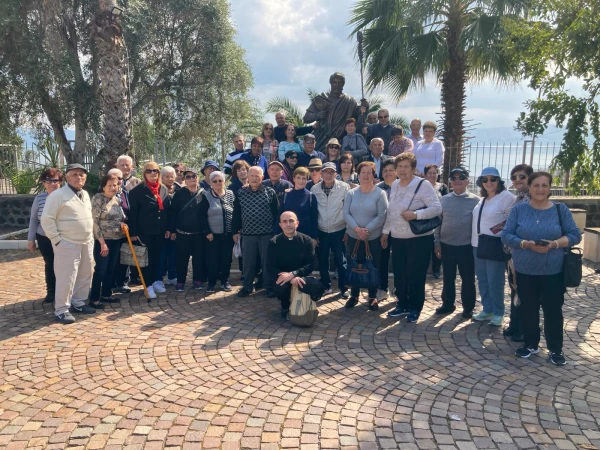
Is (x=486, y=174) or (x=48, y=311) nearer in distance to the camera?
(x=486, y=174)

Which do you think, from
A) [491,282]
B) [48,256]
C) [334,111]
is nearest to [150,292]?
[48,256]

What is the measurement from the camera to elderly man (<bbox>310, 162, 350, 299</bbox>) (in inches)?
267

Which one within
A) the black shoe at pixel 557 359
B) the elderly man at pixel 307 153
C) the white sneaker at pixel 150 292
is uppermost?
the elderly man at pixel 307 153

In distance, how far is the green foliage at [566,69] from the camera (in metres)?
7.65

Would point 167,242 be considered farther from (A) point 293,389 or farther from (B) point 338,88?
(B) point 338,88

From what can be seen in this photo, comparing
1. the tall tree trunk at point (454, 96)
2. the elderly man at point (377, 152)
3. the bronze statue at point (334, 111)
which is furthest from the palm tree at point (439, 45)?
the elderly man at point (377, 152)

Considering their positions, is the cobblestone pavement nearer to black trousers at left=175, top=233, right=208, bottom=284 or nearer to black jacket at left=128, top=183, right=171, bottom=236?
black trousers at left=175, top=233, right=208, bottom=284

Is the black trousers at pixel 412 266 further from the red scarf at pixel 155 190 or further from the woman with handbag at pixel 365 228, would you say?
the red scarf at pixel 155 190

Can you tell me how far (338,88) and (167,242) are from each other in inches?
194

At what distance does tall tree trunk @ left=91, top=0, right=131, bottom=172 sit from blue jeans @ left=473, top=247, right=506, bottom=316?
8.34 metres

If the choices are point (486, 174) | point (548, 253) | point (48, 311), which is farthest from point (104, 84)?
point (548, 253)

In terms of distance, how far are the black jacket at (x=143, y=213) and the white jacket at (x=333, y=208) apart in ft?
7.26

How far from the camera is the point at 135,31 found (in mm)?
15414

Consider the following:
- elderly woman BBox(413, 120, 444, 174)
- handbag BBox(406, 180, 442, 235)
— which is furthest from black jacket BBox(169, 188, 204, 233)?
elderly woman BBox(413, 120, 444, 174)
